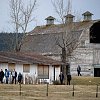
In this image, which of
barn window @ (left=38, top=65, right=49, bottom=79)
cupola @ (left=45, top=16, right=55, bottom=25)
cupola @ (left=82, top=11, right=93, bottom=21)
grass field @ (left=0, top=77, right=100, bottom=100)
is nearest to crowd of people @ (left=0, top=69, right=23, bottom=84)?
barn window @ (left=38, top=65, right=49, bottom=79)

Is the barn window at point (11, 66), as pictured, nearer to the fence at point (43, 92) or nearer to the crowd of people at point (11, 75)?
the crowd of people at point (11, 75)

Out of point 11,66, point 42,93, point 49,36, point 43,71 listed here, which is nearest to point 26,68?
point 11,66

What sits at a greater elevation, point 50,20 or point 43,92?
point 50,20

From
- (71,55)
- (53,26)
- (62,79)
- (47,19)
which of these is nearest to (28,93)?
(62,79)

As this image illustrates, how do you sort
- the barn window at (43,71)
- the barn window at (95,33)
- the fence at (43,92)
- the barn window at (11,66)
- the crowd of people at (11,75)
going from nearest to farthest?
the fence at (43,92) < the crowd of people at (11,75) < the barn window at (11,66) < the barn window at (43,71) < the barn window at (95,33)

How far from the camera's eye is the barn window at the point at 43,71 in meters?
46.1

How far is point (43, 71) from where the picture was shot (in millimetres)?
46531

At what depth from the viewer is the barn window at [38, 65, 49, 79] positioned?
46084 millimetres

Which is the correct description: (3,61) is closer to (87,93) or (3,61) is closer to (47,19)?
(87,93)

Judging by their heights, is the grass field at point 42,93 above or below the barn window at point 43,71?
below

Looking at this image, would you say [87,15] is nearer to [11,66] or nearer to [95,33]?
[95,33]

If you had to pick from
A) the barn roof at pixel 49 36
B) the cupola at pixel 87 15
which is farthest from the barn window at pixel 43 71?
the cupola at pixel 87 15

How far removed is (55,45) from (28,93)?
28.9 metres

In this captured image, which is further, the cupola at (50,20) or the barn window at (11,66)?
the cupola at (50,20)
